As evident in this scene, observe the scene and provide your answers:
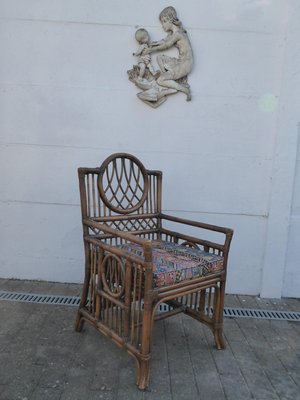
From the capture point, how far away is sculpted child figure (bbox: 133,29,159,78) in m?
2.21

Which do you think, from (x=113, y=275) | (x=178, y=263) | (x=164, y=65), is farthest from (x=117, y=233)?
(x=164, y=65)

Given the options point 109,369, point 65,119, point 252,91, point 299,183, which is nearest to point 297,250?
point 299,183

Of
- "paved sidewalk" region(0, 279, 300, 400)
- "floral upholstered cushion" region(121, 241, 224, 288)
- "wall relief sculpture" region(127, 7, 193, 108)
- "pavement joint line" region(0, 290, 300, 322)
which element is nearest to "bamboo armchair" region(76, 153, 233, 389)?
"floral upholstered cushion" region(121, 241, 224, 288)

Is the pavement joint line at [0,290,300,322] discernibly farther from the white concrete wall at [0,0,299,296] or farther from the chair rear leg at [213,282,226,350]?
the chair rear leg at [213,282,226,350]

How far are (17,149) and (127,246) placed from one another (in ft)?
3.92

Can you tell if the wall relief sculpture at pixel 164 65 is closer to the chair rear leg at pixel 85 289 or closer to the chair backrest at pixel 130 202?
the chair backrest at pixel 130 202

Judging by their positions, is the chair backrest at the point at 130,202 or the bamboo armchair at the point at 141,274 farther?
the chair backrest at the point at 130,202

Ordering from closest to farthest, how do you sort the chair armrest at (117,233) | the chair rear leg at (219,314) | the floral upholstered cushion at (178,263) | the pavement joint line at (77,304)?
the chair armrest at (117,233) < the floral upholstered cushion at (178,263) < the chair rear leg at (219,314) < the pavement joint line at (77,304)

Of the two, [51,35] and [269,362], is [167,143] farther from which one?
[269,362]

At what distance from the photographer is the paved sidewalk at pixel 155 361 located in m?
1.42

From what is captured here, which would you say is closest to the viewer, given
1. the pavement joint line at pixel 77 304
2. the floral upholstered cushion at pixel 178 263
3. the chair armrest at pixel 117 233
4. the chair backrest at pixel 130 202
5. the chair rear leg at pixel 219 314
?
the chair armrest at pixel 117 233

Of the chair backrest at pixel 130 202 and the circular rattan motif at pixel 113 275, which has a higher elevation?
the chair backrest at pixel 130 202

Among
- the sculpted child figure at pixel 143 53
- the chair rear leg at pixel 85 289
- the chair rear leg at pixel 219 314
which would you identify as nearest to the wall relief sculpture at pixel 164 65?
Answer: the sculpted child figure at pixel 143 53

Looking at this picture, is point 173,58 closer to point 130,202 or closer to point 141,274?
point 130,202
